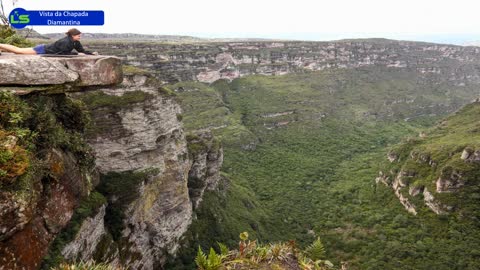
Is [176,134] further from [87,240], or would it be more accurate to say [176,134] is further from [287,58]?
[287,58]

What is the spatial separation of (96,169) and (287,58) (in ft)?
439

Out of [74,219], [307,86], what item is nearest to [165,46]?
[307,86]

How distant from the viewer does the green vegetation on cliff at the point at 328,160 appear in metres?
53.3

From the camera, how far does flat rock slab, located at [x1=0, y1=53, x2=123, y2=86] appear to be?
11.7 m

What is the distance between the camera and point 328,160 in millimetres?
97312

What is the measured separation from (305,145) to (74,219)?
88.6 m

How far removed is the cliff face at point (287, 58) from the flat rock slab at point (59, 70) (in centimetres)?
9738

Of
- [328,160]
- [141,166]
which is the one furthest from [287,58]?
[141,166]

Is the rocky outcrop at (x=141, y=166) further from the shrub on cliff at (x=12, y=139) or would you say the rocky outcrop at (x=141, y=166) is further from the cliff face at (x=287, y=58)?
the cliff face at (x=287, y=58)
